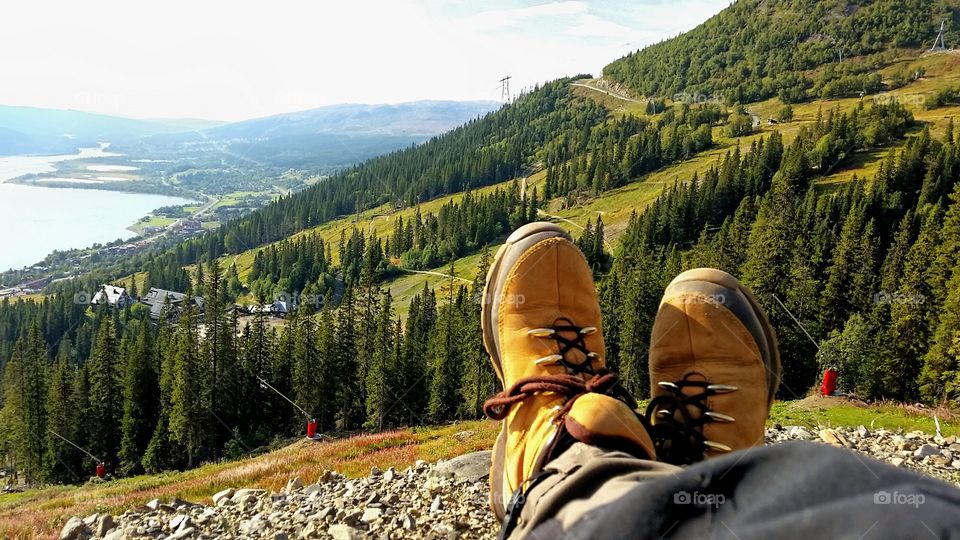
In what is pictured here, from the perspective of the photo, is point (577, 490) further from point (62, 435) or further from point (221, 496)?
point (62, 435)

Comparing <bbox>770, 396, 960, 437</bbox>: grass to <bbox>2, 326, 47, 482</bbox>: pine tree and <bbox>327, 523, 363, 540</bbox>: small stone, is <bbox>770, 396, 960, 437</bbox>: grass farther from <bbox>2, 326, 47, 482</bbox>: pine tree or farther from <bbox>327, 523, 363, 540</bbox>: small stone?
<bbox>2, 326, 47, 482</bbox>: pine tree

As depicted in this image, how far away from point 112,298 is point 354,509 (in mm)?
152811

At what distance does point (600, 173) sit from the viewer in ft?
456

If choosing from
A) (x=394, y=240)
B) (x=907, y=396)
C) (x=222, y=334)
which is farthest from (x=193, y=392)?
(x=394, y=240)

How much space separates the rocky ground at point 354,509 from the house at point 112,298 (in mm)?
144638

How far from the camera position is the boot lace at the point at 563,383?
3711 millimetres

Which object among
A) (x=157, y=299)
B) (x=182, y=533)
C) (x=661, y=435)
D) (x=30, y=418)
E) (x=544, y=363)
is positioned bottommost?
(x=157, y=299)

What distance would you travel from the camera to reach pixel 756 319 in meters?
4.95

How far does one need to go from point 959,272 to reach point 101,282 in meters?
177

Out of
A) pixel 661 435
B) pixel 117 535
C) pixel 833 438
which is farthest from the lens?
pixel 833 438

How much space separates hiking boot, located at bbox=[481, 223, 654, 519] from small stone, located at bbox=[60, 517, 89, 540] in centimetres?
518
